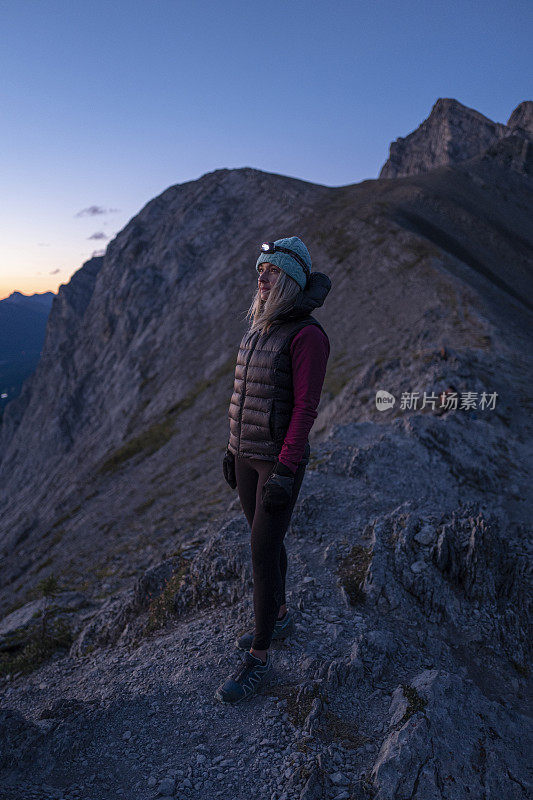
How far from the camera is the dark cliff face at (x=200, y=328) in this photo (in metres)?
20.5

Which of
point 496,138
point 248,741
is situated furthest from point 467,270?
point 496,138

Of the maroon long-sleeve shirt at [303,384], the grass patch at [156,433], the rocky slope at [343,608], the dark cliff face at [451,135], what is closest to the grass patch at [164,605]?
the rocky slope at [343,608]

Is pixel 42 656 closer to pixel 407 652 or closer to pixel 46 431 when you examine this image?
pixel 407 652

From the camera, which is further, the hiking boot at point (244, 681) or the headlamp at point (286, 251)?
the hiking boot at point (244, 681)

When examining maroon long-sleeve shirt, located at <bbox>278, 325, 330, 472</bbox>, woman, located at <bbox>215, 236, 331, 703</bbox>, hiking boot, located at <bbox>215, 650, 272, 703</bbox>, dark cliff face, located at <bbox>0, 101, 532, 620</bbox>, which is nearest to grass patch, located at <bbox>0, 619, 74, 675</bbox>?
dark cliff face, located at <bbox>0, 101, 532, 620</bbox>

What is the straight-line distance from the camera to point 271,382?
4164 millimetres

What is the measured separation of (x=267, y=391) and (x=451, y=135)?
126m

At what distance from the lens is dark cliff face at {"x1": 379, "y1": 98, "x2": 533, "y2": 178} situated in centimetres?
9738

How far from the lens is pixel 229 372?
35.5 metres

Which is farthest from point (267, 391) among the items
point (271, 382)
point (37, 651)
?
point (37, 651)

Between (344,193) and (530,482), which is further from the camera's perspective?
(344,193)

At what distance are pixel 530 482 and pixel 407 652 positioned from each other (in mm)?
7071

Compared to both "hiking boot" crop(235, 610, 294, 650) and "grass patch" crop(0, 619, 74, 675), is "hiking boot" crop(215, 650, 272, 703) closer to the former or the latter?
"hiking boot" crop(235, 610, 294, 650)

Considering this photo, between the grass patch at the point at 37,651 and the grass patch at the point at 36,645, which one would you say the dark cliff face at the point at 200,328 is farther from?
the grass patch at the point at 37,651
